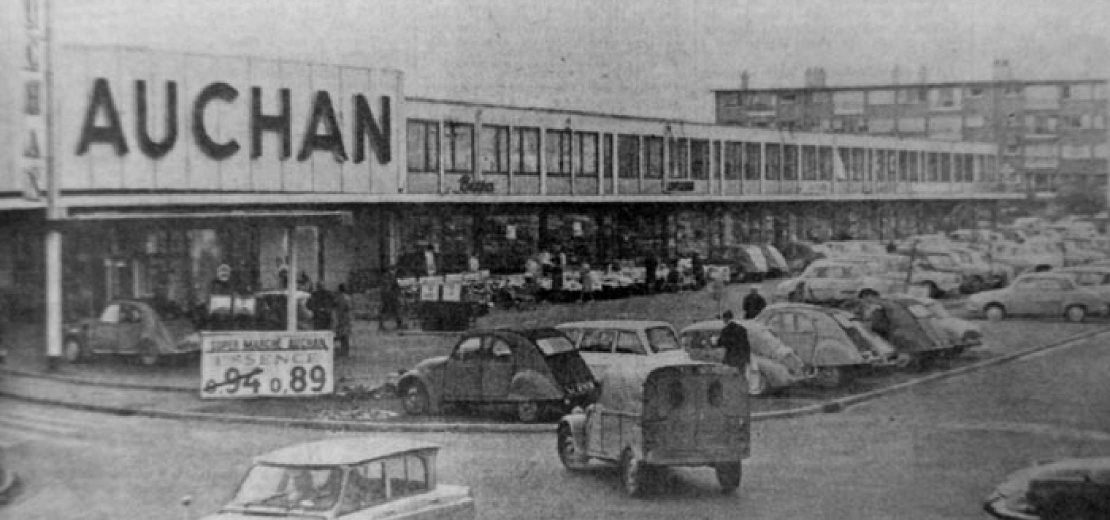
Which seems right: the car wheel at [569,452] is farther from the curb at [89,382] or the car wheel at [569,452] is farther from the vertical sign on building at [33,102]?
the vertical sign on building at [33,102]

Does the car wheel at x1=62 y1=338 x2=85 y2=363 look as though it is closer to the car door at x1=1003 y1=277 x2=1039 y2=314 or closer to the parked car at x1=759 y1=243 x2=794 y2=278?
the parked car at x1=759 y1=243 x2=794 y2=278

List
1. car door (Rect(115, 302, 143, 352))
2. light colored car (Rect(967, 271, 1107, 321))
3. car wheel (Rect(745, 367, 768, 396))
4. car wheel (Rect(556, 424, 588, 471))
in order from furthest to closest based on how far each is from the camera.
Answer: light colored car (Rect(967, 271, 1107, 321))
car wheel (Rect(745, 367, 768, 396))
car wheel (Rect(556, 424, 588, 471))
car door (Rect(115, 302, 143, 352))

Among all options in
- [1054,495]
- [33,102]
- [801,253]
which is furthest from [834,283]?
[33,102]

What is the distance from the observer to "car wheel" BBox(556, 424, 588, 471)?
4438 millimetres

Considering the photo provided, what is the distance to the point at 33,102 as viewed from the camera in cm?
427

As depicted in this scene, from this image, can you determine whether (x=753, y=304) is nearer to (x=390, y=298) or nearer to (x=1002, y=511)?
(x=1002, y=511)

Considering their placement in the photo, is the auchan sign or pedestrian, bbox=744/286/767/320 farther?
pedestrian, bbox=744/286/767/320

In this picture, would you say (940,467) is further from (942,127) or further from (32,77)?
(32,77)

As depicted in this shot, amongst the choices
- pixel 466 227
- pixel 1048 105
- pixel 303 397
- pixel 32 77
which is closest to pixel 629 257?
pixel 466 227

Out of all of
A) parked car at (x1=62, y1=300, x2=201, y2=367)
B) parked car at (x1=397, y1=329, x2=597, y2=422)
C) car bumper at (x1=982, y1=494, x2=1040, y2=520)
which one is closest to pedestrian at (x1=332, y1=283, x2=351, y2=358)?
parked car at (x1=397, y1=329, x2=597, y2=422)

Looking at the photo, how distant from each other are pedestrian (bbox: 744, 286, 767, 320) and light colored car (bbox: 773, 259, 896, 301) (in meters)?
0.07

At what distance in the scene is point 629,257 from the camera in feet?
15.3

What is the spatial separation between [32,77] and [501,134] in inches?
64.6

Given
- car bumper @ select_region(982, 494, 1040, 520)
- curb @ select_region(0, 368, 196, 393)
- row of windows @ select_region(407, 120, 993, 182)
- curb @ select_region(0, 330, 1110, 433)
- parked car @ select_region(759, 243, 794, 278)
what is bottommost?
car bumper @ select_region(982, 494, 1040, 520)
